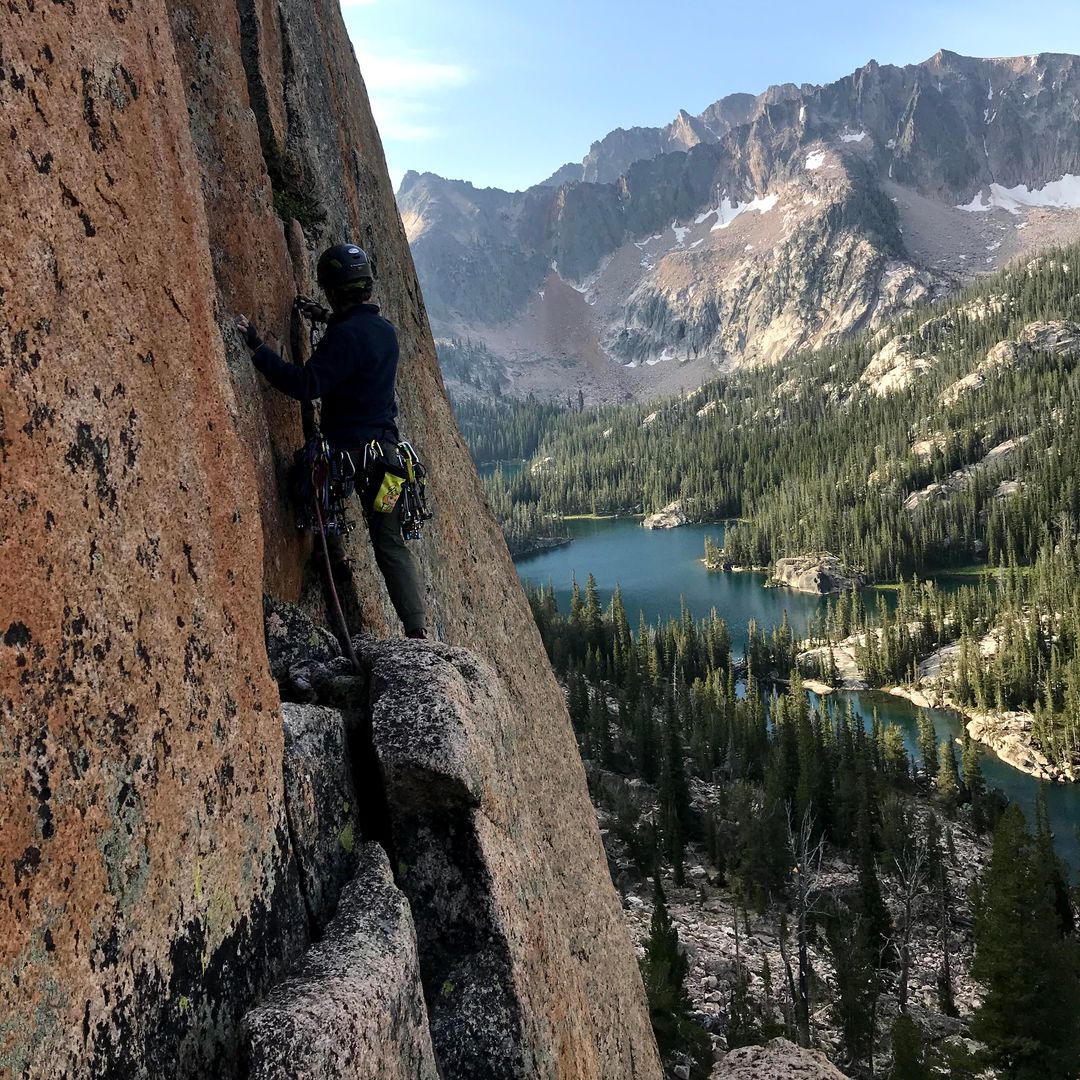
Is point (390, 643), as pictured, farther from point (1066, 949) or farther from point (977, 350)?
point (977, 350)

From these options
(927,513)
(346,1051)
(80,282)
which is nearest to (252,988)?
(346,1051)

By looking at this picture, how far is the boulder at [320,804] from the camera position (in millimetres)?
4582

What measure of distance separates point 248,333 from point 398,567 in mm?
2320

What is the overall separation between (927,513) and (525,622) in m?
129

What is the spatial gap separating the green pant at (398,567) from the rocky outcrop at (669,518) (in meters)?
159

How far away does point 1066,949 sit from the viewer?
86.5ft

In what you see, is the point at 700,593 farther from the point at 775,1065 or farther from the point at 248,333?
the point at 248,333

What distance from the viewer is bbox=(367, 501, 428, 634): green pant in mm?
7250

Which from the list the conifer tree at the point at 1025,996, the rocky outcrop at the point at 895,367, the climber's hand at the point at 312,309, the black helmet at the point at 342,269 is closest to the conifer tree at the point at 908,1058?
the conifer tree at the point at 1025,996

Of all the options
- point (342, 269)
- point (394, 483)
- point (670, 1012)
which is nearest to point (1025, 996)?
point (670, 1012)

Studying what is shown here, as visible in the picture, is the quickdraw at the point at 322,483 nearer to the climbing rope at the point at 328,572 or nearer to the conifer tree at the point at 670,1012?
the climbing rope at the point at 328,572

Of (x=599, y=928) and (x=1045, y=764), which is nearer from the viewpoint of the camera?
(x=599, y=928)

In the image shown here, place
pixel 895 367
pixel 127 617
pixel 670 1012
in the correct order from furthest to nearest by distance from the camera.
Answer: pixel 895 367, pixel 670 1012, pixel 127 617

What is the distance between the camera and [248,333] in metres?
6.37
